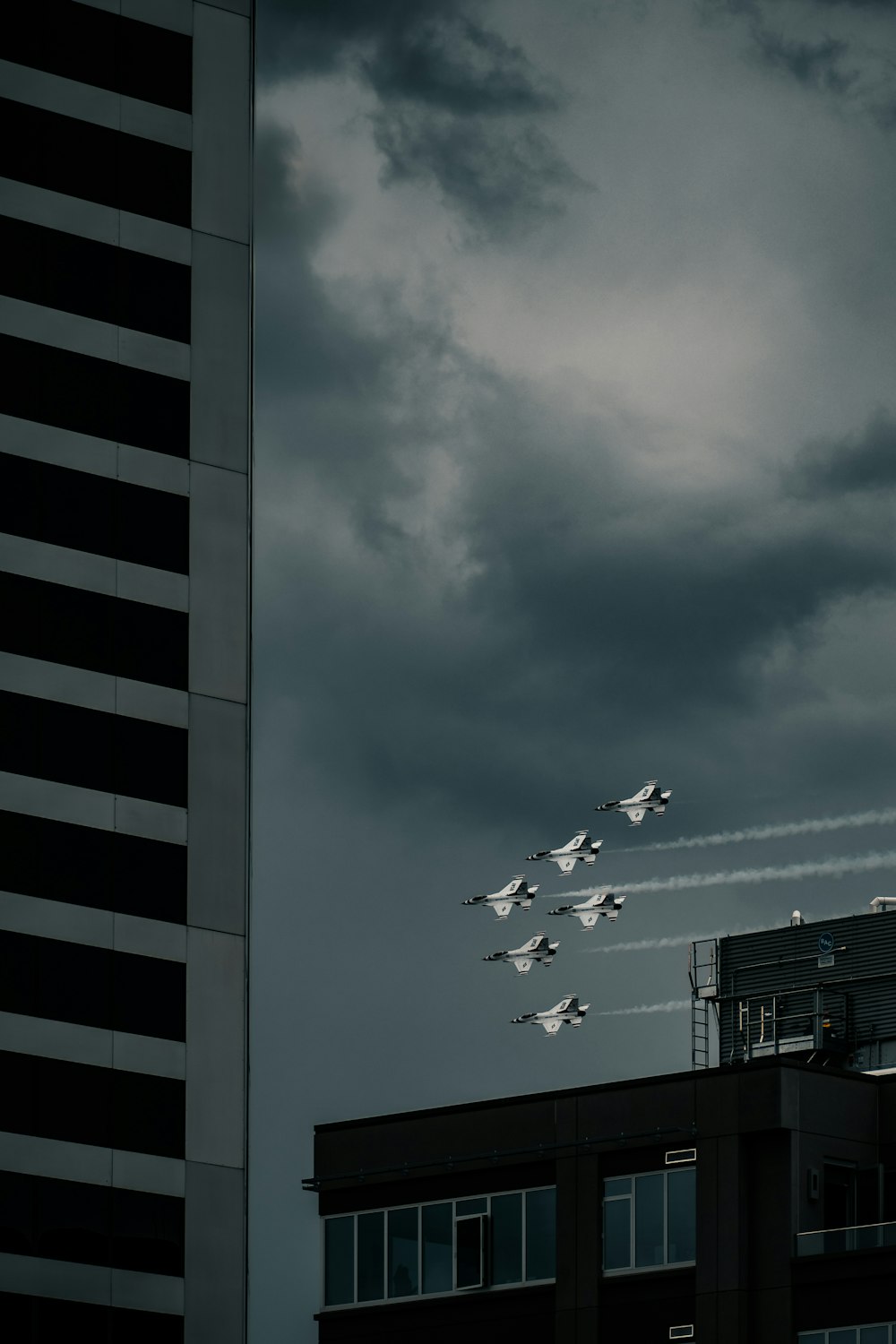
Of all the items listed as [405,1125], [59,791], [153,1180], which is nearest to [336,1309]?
[405,1125]

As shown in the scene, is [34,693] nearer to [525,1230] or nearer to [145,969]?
[145,969]

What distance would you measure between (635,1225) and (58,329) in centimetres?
3080

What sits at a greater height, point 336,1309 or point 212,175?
point 212,175

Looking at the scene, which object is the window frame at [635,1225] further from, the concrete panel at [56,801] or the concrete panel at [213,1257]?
the concrete panel at [56,801]

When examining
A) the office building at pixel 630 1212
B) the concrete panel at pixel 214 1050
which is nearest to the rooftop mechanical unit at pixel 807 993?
the office building at pixel 630 1212

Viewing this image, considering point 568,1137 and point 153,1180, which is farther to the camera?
point 568,1137

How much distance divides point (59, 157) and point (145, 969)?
23.5 meters

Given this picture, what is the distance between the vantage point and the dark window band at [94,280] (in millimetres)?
81188

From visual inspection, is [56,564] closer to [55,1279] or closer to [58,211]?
[58,211]

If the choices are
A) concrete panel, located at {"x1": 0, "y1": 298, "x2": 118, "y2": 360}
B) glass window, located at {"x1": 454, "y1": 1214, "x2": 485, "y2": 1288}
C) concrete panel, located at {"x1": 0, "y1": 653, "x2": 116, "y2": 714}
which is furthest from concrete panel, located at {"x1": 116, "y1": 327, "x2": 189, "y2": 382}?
glass window, located at {"x1": 454, "y1": 1214, "x2": 485, "y2": 1288}

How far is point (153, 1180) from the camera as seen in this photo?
7675cm

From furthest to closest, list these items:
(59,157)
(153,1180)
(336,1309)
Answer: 1. (336,1309)
2. (59,157)
3. (153,1180)

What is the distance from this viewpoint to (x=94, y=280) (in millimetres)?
82562

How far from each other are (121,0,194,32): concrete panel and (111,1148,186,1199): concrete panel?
33.7 m
